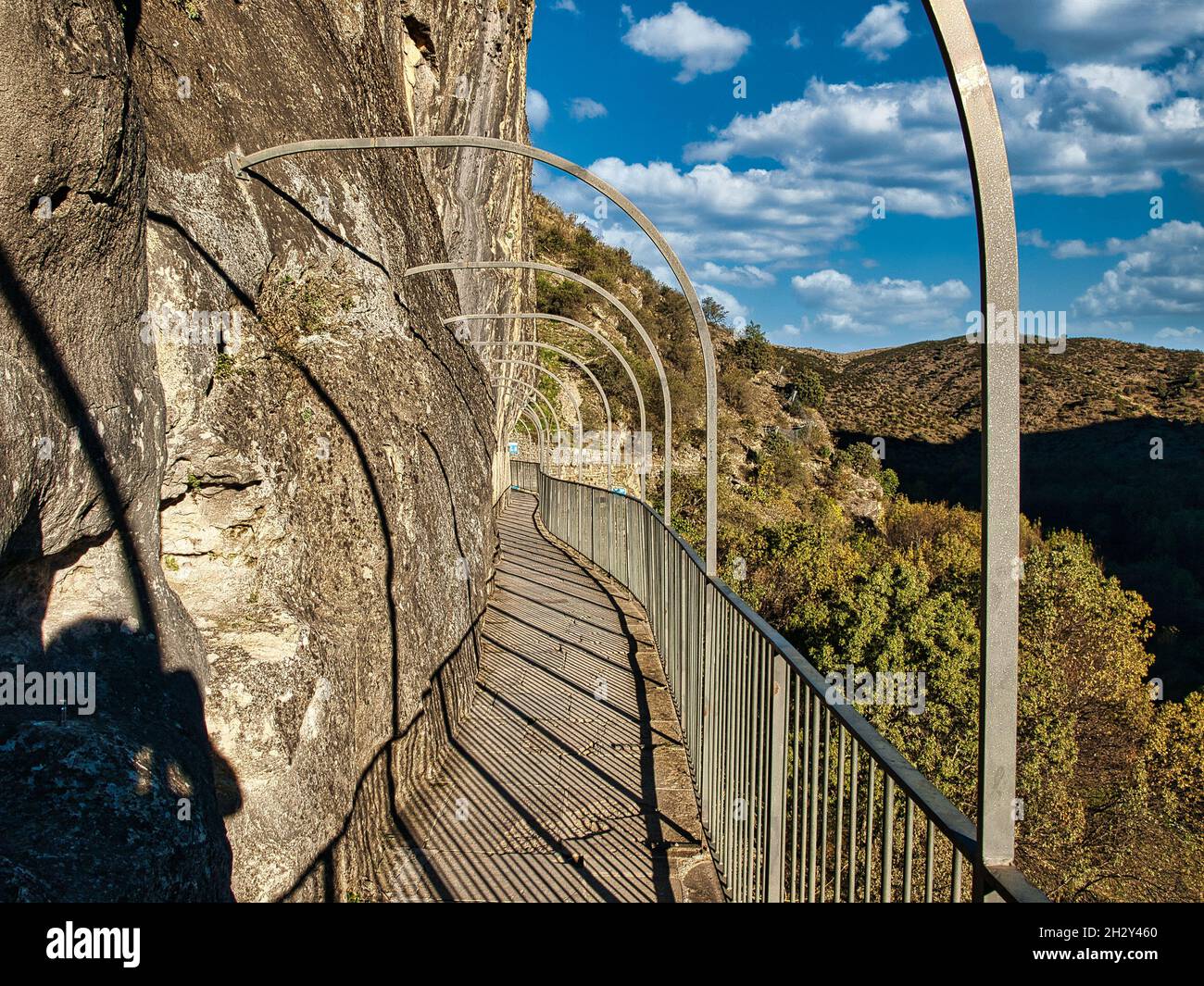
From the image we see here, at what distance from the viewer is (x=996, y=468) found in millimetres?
1897

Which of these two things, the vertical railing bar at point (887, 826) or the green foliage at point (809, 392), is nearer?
→ the vertical railing bar at point (887, 826)

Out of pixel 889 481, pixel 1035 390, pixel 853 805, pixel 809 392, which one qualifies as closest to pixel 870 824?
pixel 853 805

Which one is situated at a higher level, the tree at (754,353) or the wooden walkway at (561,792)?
the tree at (754,353)

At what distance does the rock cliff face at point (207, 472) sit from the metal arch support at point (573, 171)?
0.84ft

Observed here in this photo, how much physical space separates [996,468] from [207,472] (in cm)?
371

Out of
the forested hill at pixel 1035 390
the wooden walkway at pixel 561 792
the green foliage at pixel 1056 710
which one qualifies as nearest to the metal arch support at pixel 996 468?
the wooden walkway at pixel 561 792

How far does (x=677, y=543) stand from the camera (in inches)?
322

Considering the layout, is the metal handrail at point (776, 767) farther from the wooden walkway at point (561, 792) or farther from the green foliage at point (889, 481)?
the green foliage at point (889, 481)

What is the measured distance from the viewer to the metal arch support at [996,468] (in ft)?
6.12

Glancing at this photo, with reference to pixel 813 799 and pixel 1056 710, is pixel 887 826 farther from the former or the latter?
pixel 1056 710

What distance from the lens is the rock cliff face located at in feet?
9.58

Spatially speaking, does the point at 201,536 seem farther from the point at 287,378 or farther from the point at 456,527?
the point at 456,527
